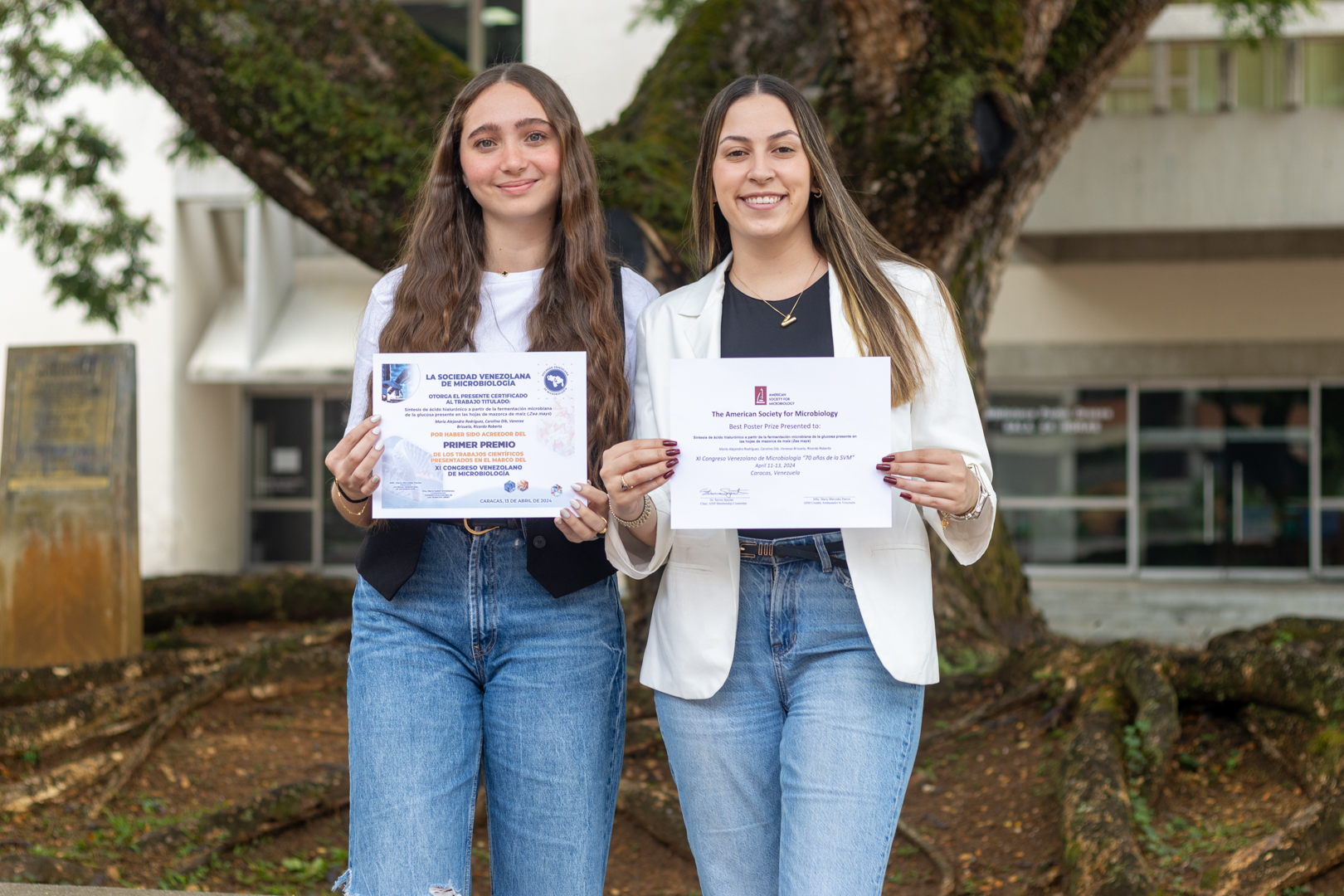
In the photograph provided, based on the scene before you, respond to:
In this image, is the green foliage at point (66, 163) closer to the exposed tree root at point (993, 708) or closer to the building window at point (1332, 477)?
the exposed tree root at point (993, 708)

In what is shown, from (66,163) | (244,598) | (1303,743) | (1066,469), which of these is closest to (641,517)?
(1303,743)

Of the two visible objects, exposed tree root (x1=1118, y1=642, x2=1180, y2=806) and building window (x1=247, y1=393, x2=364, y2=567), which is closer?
exposed tree root (x1=1118, y1=642, x2=1180, y2=806)

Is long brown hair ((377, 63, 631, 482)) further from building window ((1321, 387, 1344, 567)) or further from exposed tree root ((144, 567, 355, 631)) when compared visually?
building window ((1321, 387, 1344, 567))

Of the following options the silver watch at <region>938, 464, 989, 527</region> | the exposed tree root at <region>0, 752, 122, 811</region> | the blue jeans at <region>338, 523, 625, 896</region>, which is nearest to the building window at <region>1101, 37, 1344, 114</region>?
the exposed tree root at <region>0, 752, 122, 811</region>

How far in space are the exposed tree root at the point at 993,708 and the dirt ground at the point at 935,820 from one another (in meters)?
0.04

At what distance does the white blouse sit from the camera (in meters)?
2.45

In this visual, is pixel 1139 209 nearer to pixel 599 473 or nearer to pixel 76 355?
pixel 76 355

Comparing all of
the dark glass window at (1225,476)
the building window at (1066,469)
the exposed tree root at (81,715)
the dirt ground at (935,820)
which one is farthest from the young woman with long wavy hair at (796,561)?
the dark glass window at (1225,476)

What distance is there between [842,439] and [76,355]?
6278 millimetres

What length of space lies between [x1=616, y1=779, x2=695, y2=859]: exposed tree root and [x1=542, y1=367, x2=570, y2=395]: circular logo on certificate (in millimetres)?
2515

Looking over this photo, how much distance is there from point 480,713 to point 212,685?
4.03 m

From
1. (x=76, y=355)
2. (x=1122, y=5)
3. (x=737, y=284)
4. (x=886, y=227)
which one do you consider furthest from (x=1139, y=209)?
(x=737, y=284)

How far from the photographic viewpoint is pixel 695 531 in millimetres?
2342

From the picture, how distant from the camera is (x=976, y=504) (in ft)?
7.30
